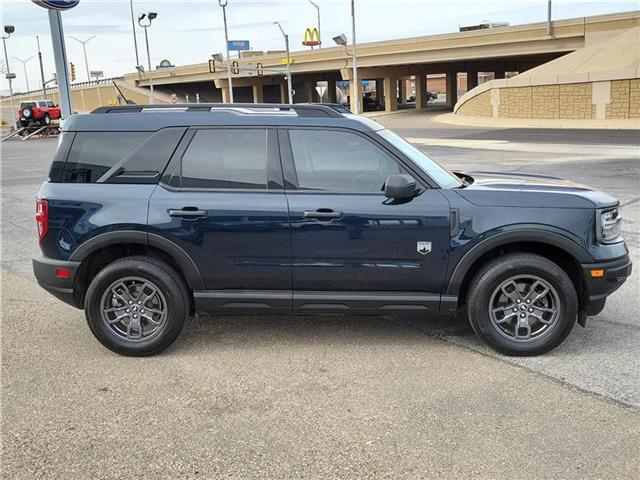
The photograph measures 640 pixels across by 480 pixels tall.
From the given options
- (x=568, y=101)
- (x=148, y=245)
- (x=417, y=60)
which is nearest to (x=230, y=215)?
(x=148, y=245)

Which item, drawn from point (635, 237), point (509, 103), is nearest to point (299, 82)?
point (509, 103)

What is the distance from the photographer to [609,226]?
15.4ft

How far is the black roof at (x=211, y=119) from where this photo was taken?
15.9 feet

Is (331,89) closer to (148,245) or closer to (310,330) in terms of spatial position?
(310,330)

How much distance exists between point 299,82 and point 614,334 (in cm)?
8723

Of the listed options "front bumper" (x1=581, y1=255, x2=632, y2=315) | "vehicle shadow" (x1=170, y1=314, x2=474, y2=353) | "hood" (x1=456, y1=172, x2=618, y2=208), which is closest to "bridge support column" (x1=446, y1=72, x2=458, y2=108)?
"vehicle shadow" (x1=170, y1=314, x2=474, y2=353)

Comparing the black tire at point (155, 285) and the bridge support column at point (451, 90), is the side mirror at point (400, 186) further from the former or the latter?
the bridge support column at point (451, 90)

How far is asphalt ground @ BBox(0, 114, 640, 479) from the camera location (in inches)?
132

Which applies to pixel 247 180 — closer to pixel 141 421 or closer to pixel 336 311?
pixel 336 311

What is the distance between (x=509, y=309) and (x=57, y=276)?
3.39 metres

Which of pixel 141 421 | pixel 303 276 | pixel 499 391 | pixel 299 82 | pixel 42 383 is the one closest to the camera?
pixel 141 421

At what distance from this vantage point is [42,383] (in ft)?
14.5

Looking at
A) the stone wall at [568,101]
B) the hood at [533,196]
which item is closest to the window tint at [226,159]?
the hood at [533,196]

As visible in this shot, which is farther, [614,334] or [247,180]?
[614,334]
